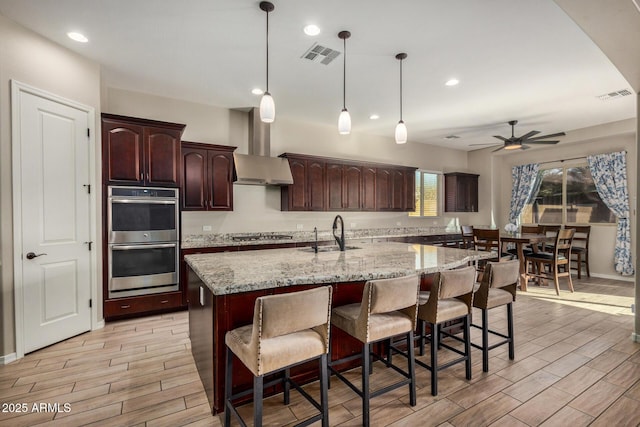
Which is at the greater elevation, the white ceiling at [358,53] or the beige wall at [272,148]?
the white ceiling at [358,53]

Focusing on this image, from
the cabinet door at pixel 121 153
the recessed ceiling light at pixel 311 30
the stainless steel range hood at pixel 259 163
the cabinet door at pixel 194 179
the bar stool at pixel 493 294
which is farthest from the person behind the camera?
the stainless steel range hood at pixel 259 163

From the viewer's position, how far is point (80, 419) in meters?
1.88

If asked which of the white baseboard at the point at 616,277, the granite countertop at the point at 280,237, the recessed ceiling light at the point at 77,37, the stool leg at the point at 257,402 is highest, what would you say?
the recessed ceiling light at the point at 77,37

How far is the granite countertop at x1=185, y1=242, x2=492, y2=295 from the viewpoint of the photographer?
1.75 m

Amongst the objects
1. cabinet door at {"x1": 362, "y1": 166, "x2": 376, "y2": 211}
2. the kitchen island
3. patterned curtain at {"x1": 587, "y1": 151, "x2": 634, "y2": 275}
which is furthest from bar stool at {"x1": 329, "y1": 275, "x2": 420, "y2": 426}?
patterned curtain at {"x1": 587, "y1": 151, "x2": 634, "y2": 275}

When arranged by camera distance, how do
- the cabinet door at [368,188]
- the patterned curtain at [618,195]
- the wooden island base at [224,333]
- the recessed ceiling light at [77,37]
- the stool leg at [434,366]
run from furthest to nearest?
the cabinet door at [368,188] < the patterned curtain at [618,195] < the recessed ceiling light at [77,37] < the stool leg at [434,366] < the wooden island base at [224,333]

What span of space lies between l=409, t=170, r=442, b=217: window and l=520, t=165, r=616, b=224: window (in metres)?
2.00

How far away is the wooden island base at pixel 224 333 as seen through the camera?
189cm

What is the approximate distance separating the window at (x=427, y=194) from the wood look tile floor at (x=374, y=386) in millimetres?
3895

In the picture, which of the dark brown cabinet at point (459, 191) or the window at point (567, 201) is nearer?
the window at point (567, 201)

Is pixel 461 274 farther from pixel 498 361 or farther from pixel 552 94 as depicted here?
pixel 552 94

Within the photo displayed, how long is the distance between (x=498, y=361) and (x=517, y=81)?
10.6 ft

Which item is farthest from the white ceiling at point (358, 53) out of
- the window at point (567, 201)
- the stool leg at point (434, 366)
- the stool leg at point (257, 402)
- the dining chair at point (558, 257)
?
the stool leg at point (257, 402)

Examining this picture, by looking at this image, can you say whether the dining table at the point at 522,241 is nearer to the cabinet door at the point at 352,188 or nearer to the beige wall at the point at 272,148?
the beige wall at the point at 272,148
